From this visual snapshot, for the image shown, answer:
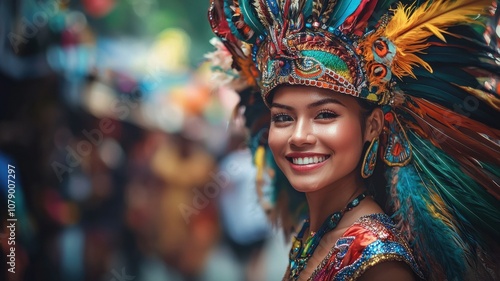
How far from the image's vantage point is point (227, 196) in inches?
98.7

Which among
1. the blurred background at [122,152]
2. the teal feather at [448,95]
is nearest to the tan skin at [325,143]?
the teal feather at [448,95]

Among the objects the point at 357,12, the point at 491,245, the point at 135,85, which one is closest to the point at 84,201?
the point at 135,85

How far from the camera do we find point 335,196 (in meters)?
2.14

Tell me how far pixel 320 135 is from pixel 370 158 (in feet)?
0.63

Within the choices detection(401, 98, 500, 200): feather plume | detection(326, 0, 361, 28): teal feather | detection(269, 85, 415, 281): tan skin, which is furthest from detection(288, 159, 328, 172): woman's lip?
detection(326, 0, 361, 28): teal feather

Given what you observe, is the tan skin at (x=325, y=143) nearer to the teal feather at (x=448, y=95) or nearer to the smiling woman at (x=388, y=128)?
the smiling woman at (x=388, y=128)

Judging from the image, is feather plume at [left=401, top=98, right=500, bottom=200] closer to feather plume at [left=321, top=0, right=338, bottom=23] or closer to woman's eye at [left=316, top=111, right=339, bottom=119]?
woman's eye at [left=316, top=111, right=339, bottom=119]

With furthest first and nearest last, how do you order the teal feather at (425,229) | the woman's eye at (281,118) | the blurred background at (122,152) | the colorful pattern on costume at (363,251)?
the blurred background at (122,152) < the woman's eye at (281,118) < the teal feather at (425,229) < the colorful pattern on costume at (363,251)

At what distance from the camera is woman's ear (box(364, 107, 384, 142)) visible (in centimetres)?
206

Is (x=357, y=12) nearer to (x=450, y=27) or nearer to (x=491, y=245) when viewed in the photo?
(x=450, y=27)

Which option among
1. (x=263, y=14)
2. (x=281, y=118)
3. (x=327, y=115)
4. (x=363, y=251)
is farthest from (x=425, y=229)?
(x=263, y=14)

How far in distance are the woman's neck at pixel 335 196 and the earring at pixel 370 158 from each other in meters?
0.06

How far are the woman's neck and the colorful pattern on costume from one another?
13 cm

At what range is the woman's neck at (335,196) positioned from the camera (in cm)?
212
